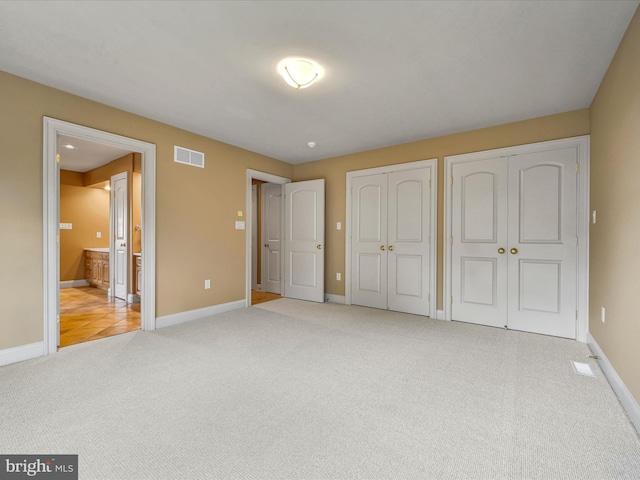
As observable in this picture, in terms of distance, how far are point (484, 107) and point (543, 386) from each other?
2.73 metres

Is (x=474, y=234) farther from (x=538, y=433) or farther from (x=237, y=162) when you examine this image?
(x=237, y=162)

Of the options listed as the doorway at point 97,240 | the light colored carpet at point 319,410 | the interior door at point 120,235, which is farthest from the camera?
the interior door at point 120,235

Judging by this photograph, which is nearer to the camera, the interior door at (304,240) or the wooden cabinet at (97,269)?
the interior door at (304,240)

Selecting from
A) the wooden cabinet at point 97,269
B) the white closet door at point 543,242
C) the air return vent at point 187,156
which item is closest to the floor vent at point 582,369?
the white closet door at point 543,242

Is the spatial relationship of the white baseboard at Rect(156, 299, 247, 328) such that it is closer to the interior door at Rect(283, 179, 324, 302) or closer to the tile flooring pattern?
the tile flooring pattern

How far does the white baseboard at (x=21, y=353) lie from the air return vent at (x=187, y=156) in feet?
8.02

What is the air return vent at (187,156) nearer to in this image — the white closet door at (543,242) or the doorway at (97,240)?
the doorway at (97,240)

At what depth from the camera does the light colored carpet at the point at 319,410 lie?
4.90ft

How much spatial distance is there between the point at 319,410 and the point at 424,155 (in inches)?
144

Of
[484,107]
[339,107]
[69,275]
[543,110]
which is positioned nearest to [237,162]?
[339,107]

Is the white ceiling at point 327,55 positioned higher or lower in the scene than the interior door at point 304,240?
higher

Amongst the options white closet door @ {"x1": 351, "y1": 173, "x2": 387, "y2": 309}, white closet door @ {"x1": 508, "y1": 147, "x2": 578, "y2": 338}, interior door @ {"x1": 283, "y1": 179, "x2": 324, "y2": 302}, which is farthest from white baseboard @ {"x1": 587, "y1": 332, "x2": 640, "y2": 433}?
interior door @ {"x1": 283, "y1": 179, "x2": 324, "y2": 302}

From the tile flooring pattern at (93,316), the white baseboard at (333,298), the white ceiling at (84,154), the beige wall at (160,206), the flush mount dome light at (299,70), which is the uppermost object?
the white ceiling at (84,154)

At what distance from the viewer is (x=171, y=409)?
6.40 feet
